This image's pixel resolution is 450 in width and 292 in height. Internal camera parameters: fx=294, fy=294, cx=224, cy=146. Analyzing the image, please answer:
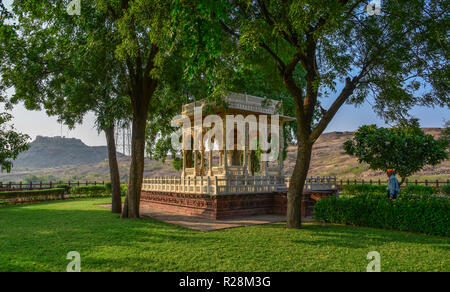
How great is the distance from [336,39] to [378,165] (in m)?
27.7

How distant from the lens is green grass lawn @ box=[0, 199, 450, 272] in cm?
619

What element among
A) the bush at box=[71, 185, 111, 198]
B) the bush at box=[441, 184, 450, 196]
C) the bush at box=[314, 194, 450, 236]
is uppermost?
the bush at box=[314, 194, 450, 236]

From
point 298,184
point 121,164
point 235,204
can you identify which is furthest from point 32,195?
point 121,164

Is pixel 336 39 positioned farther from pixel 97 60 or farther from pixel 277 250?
pixel 97 60

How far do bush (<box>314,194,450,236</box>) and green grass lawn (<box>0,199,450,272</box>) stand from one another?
546 millimetres

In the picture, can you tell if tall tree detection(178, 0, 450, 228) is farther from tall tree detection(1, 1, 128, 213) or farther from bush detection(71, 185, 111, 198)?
bush detection(71, 185, 111, 198)

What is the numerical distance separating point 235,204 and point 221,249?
6803mm

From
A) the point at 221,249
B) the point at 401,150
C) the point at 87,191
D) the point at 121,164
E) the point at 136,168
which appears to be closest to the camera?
the point at 221,249

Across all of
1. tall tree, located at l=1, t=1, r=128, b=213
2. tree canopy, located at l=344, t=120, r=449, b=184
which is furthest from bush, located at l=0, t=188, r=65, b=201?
tree canopy, located at l=344, t=120, r=449, b=184

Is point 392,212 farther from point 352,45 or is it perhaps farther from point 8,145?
point 8,145

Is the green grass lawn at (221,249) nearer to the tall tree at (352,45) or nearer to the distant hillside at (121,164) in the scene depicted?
the tall tree at (352,45)

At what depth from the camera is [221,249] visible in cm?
760

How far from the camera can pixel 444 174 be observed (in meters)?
70.6
